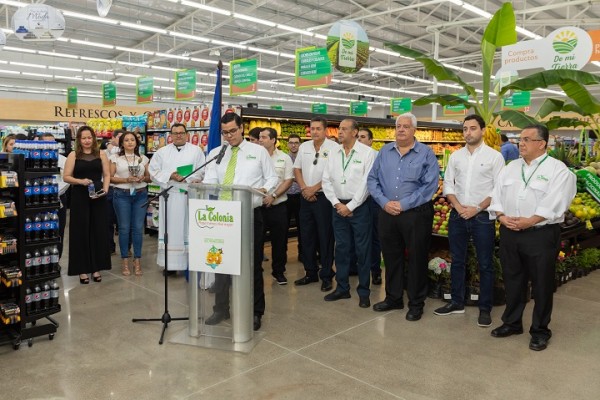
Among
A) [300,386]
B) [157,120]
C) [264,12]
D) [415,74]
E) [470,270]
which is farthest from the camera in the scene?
[415,74]

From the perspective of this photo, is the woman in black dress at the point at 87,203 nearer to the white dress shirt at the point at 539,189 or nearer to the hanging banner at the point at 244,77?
the white dress shirt at the point at 539,189

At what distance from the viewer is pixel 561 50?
26.1ft

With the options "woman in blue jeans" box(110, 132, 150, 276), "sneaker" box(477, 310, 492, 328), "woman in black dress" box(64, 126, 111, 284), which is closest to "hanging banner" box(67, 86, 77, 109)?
"woman in blue jeans" box(110, 132, 150, 276)

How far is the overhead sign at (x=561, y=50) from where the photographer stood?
767cm

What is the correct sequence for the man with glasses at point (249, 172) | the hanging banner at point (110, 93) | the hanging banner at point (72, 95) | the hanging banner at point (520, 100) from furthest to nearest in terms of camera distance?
the hanging banner at point (72, 95) → the hanging banner at point (110, 93) → the hanging banner at point (520, 100) → the man with glasses at point (249, 172)

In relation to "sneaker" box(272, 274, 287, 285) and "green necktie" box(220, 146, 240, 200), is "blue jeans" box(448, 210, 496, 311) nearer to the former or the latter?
"sneaker" box(272, 274, 287, 285)

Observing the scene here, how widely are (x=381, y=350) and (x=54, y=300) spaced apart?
2.55 metres

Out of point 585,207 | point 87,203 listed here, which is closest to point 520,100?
point 585,207

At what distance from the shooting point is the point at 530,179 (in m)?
3.69

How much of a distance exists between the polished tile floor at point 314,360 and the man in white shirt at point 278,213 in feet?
2.65

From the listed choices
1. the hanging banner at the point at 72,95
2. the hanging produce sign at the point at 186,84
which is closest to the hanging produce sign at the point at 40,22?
the hanging produce sign at the point at 186,84

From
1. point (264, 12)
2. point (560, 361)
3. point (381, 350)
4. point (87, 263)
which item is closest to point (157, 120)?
point (87, 263)

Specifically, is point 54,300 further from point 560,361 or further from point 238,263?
point 560,361

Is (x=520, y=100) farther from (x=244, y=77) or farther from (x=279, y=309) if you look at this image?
(x=279, y=309)
